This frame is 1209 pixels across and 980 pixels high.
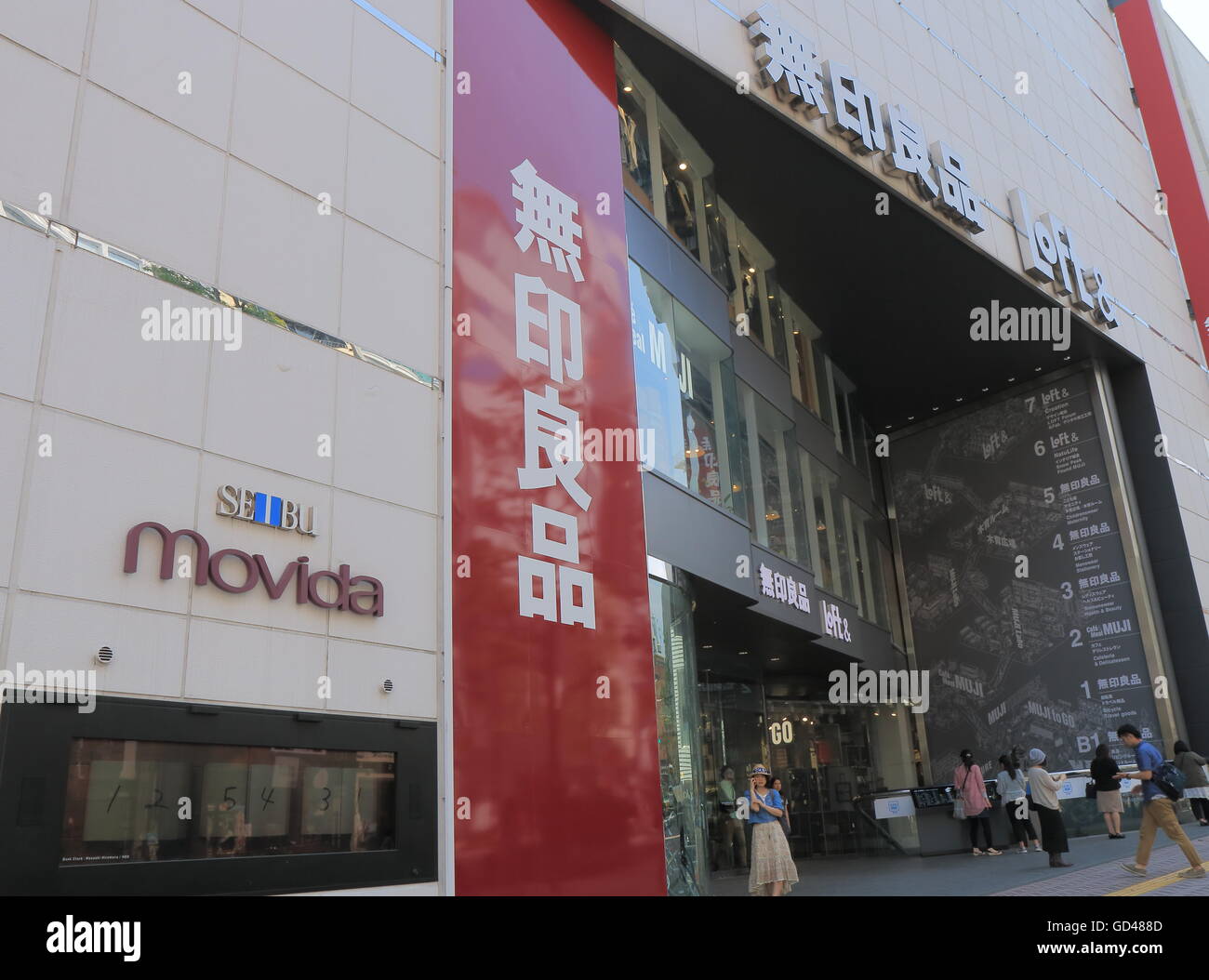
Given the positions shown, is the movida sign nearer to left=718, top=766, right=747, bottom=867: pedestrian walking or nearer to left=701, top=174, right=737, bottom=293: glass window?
left=701, top=174, right=737, bottom=293: glass window

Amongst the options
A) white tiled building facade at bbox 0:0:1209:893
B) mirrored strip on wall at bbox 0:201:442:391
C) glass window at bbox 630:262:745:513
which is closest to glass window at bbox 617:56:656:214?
glass window at bbox 630:262:745:513

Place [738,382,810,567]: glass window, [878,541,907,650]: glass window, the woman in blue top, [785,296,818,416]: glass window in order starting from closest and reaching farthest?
the woman in blue top, [738,382,810,567]: glass window, [785,296,818,416]: glass window, [878,541,907,650]: glass window

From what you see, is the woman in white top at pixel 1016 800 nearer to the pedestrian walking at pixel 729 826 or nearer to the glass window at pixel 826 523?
the pedestrian walking at pixel 729 826

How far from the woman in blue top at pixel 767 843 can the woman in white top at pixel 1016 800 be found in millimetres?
6458

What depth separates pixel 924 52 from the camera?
63.3 ft

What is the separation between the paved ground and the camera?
8.62 meters

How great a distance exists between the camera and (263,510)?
689cm

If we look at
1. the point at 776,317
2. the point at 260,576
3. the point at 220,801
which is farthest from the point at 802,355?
the point at 220,801

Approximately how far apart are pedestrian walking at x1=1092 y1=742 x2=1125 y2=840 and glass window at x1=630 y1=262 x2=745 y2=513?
19.8ft

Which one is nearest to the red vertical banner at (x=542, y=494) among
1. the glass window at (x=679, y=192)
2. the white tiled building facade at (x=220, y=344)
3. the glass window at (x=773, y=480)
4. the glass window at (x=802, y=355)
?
the white tiled building facade at (x=220, y=344)
